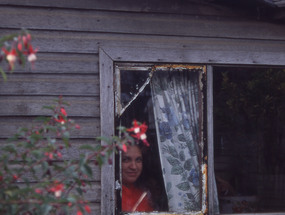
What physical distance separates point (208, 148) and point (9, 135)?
164 centimetres

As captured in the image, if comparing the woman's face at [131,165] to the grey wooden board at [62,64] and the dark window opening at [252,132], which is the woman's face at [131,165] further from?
the dark window opening at [252,132]

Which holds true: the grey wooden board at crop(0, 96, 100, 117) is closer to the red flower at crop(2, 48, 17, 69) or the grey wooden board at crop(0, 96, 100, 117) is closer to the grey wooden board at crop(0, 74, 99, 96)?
the grey wooden board at crop(0, 74, 99, 96)

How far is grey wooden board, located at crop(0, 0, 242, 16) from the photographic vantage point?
3807mm

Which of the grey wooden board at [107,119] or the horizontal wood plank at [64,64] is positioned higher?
the horizontal wood plank at [64,64]

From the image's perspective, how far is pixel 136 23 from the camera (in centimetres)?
392

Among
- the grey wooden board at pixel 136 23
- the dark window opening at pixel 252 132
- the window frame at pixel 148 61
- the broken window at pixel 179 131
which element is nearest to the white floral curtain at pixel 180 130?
the broken window at pixel 179 131

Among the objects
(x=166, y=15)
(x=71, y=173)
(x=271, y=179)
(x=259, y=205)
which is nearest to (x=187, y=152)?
(x=166, y=15)

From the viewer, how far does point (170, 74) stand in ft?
13.2

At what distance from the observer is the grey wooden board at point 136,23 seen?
378 cm

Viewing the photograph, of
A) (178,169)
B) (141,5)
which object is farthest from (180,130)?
(141,5)

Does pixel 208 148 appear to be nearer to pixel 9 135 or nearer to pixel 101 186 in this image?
pixel 101 186

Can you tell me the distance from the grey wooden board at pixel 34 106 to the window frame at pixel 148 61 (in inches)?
6.1

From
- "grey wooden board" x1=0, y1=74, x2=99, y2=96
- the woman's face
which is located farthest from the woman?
"grey wooden board" x1=0, y1=74, x2=99, y2=96

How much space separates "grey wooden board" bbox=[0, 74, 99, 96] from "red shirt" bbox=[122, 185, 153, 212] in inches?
35.6
